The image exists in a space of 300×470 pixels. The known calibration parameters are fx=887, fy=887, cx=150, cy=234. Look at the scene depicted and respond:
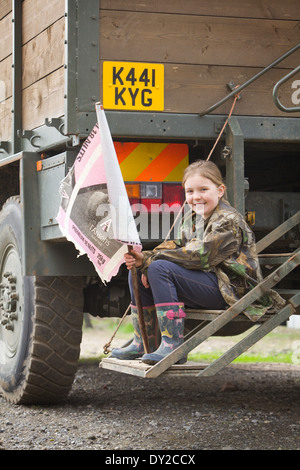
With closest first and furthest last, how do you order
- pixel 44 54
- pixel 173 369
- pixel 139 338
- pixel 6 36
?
pixel 173 369 < pixel 139 338 < pixel 44 54 < pixel 6 36

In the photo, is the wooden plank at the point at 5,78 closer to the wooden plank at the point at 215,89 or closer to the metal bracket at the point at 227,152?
A: the wooden plank at the point at 215,89

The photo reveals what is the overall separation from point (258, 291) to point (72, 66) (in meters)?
1.50

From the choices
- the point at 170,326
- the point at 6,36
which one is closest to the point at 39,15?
the point at 6,36

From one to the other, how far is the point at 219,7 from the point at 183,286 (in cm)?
157

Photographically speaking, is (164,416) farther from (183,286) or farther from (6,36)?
(6,36)

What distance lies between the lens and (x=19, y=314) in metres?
5.60

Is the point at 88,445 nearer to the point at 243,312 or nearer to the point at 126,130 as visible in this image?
the point at 243,312

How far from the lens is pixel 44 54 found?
17.1ft

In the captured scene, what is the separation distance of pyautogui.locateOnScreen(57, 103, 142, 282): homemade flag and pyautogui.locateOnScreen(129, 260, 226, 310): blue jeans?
17 cm

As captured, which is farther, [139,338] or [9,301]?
[9,301]

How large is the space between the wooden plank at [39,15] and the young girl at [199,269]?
131 cm
